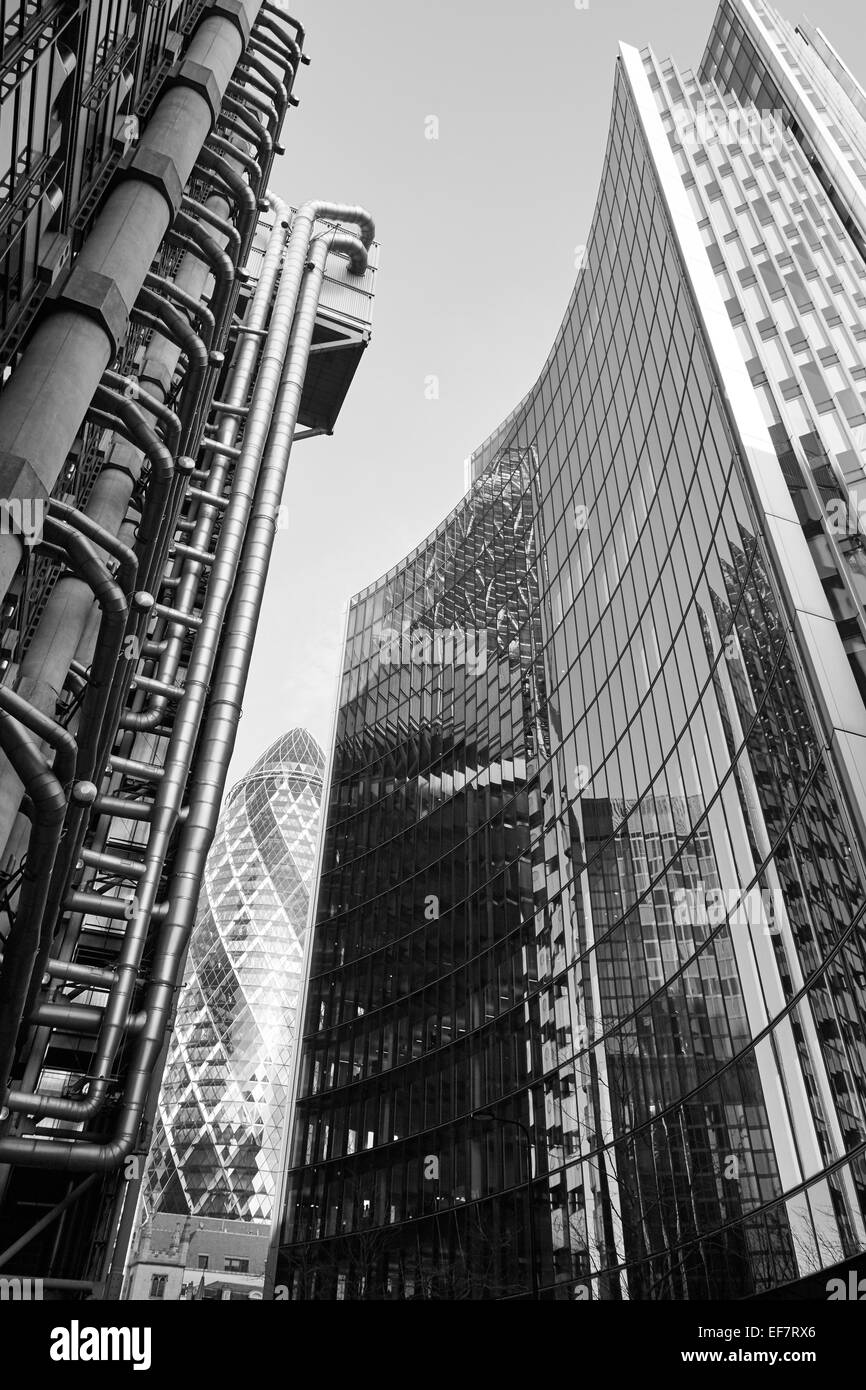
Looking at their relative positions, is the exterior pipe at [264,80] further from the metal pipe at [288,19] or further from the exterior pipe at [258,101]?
the metal pipe at [288,19]

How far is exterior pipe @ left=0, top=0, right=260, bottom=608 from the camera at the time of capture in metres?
12.6

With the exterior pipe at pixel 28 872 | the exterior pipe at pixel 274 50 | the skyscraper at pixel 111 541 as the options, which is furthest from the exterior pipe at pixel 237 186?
the exterior pipe at pixel 28 872

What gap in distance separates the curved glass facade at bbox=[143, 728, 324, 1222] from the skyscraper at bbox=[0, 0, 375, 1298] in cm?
8237

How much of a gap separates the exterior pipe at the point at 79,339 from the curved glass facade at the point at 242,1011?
10036 centimetres

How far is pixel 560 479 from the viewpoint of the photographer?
1928 inches

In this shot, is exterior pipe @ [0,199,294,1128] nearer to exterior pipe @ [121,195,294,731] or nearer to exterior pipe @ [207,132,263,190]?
exterior pipe @ [121,195,294,731]

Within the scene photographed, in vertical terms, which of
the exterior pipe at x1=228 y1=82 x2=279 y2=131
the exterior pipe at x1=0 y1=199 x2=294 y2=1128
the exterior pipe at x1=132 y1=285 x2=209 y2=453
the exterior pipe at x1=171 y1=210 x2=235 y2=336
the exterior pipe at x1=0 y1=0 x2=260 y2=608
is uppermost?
the exterior pipe at x1=228 y1=82 x2=279 y2=131

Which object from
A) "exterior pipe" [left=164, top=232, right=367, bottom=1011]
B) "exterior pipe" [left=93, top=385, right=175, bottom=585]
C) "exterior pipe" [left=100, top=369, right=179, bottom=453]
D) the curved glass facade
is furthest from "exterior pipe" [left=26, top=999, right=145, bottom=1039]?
the curved glass facade

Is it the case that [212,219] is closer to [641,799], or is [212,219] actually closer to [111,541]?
[111,541]

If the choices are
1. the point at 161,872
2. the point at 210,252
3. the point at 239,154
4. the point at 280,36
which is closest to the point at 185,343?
the point at 210,252

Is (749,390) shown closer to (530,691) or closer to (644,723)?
(644,723)

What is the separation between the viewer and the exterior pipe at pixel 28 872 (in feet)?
43.0
